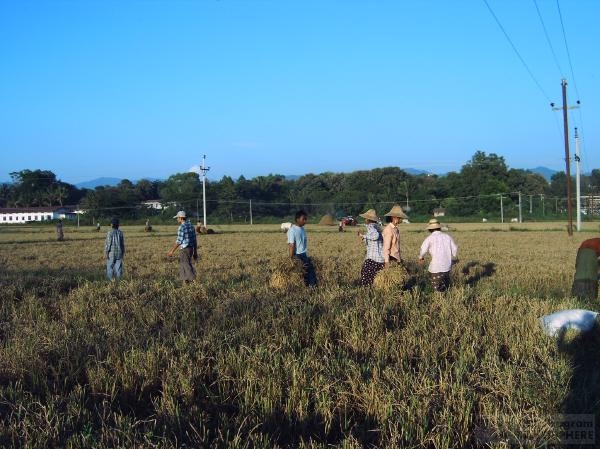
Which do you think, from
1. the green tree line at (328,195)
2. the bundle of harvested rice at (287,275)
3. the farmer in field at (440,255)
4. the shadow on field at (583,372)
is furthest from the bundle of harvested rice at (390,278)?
the green tree line at (328,195)

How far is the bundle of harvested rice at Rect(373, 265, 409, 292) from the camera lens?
7410 millimetres

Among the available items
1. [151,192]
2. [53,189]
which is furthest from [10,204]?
[151,192]

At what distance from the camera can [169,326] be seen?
5.53m

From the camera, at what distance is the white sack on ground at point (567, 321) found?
17.2 feet

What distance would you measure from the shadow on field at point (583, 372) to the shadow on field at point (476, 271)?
577cm

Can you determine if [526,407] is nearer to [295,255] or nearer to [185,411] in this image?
[185,411]

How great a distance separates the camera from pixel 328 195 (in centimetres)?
8656

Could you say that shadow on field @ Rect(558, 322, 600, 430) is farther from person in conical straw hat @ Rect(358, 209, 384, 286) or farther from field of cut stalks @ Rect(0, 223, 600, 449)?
person in conical straw hat @ Rect(358, 209, 384, 286)

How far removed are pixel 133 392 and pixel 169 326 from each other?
1689 millimetres

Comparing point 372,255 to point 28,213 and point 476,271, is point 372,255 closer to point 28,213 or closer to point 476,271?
point 476,271

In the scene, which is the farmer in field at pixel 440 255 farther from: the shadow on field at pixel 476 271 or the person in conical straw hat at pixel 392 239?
the shadow on field at pixel 476 271

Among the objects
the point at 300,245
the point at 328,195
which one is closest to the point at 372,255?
the point at 300,245

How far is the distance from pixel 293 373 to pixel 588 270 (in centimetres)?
594

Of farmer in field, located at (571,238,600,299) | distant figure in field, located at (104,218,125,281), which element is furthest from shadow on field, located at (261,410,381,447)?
distant figure in field, located at (104,218,125,281)
